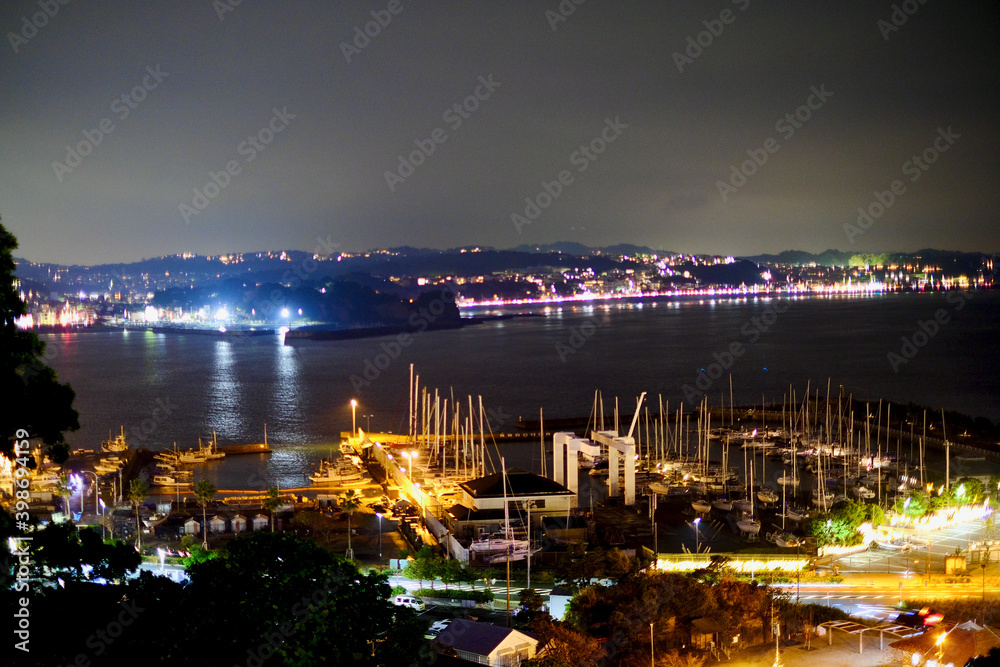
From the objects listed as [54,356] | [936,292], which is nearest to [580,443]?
[54,356]

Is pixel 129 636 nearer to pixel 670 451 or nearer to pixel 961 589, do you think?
pixel 961 589

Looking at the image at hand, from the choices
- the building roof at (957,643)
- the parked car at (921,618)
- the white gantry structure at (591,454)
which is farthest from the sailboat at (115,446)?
the building roof at (957,643)
